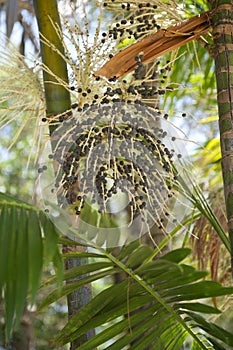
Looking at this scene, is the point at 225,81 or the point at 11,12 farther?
the point at 225,81

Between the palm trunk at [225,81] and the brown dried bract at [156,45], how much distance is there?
0.11 ft

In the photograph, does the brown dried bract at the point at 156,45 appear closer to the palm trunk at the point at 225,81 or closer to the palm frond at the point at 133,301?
the palm trunk at the point at 225,81

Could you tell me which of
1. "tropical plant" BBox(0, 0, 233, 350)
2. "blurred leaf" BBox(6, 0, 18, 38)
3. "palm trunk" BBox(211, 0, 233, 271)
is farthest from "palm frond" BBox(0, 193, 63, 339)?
"palm trunk" BBox(211, 0, 233, 271)

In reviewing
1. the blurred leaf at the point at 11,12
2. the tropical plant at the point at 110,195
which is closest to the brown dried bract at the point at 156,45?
the tropical plant at the point at 110,195

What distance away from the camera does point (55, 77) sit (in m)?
1.33

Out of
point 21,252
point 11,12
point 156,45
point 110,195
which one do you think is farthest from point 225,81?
point 21,252

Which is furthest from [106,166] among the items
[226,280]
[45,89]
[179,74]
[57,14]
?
[226,280]

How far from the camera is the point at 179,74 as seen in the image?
91.3 inches

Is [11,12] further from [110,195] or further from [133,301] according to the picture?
[133,301]

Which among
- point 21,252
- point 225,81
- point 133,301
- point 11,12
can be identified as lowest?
point 133,301

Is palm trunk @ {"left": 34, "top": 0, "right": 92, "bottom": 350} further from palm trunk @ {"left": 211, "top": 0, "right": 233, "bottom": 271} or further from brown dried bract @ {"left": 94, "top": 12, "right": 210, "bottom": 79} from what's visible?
palm trunk @ {"left": 211, "top": 0, "right": 233, "bottom": 271}

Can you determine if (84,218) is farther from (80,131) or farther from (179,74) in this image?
(179,74)

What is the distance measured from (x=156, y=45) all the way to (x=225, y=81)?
0.50 ft

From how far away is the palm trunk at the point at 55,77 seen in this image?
136cm
